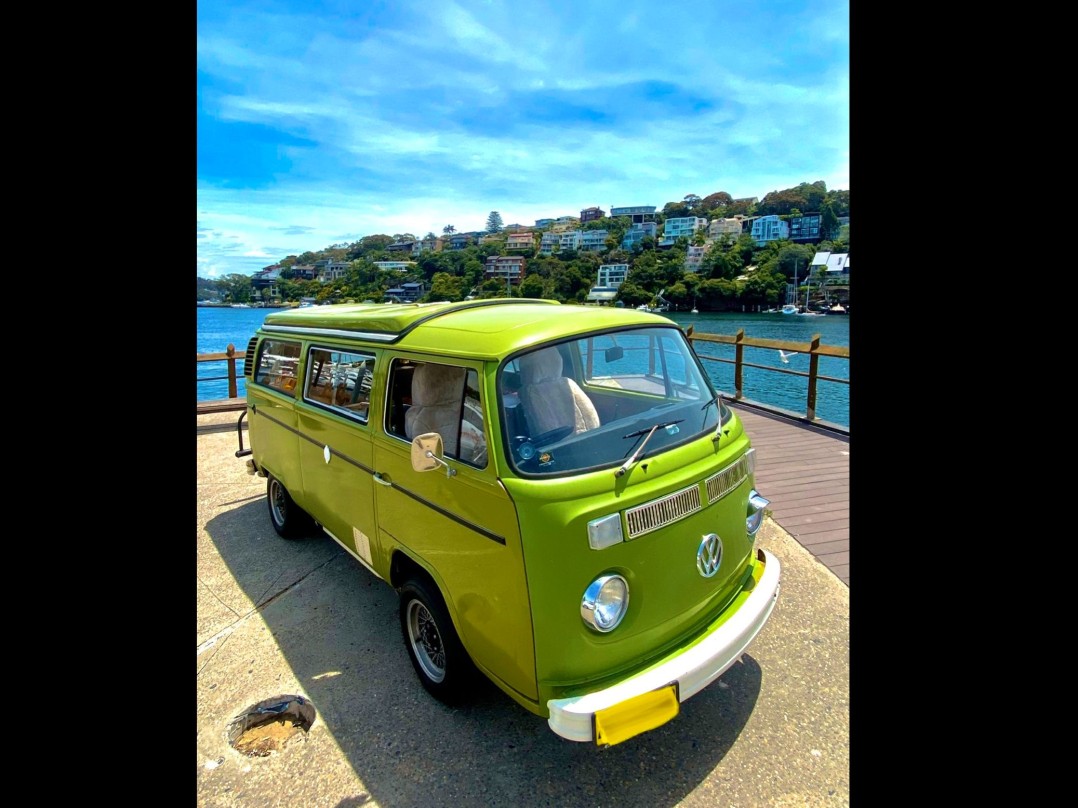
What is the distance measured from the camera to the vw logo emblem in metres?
2.70

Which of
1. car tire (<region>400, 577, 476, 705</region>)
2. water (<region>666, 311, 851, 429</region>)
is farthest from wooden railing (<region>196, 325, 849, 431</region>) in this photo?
car tire (<region>400, 577, 476, 705</region>)

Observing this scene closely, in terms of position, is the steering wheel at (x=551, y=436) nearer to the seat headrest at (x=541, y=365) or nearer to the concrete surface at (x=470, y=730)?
the seat headrest at (x=541, y=365)

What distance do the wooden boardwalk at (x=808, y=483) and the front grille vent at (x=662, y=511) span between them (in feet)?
5.75

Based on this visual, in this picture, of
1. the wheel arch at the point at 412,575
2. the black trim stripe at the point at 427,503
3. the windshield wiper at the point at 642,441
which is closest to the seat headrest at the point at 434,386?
the black trim stripe at the point at 427,503

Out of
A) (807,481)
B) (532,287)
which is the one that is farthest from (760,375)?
(807,481)

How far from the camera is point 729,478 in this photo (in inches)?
115

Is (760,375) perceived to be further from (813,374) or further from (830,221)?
(830,221)

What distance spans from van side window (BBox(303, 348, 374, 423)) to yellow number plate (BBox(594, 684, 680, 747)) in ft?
6.88

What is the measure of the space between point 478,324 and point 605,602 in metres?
1.50
